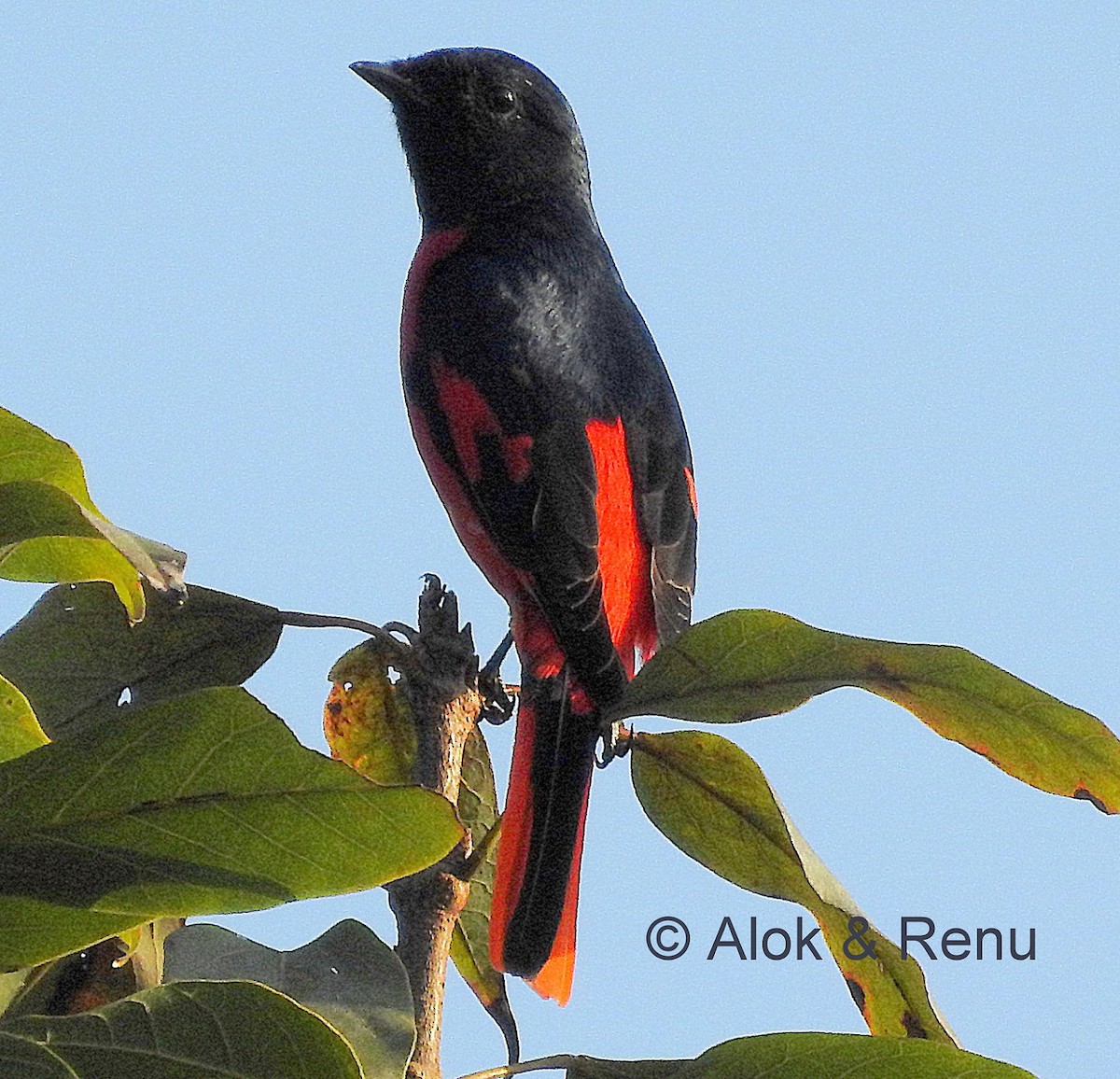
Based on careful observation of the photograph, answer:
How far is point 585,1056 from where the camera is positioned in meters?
1.74

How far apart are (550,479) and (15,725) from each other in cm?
118

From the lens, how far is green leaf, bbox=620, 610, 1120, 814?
1.77m

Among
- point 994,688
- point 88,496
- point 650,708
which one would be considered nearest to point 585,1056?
point 650,708

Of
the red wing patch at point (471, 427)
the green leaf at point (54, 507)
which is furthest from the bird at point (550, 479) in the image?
the green leaf at point (54, 507)

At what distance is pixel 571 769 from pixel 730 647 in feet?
1.90

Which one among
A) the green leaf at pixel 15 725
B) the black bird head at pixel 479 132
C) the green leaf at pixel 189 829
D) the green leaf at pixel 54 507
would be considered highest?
the black bird head at pixel 479 132

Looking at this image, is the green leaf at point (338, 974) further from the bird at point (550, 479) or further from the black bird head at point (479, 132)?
the black bird head at point (479, 132)

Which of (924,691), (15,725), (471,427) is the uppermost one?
(471,427)

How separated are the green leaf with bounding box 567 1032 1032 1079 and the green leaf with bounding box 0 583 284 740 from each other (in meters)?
0.77

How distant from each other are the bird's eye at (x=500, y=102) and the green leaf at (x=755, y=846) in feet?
5.79

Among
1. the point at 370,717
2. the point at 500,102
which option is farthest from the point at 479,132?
the point at 370,717

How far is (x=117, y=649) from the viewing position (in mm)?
2023

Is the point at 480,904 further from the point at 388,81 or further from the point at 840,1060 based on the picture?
the point at 388,81

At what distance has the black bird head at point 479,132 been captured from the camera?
3402 mm
